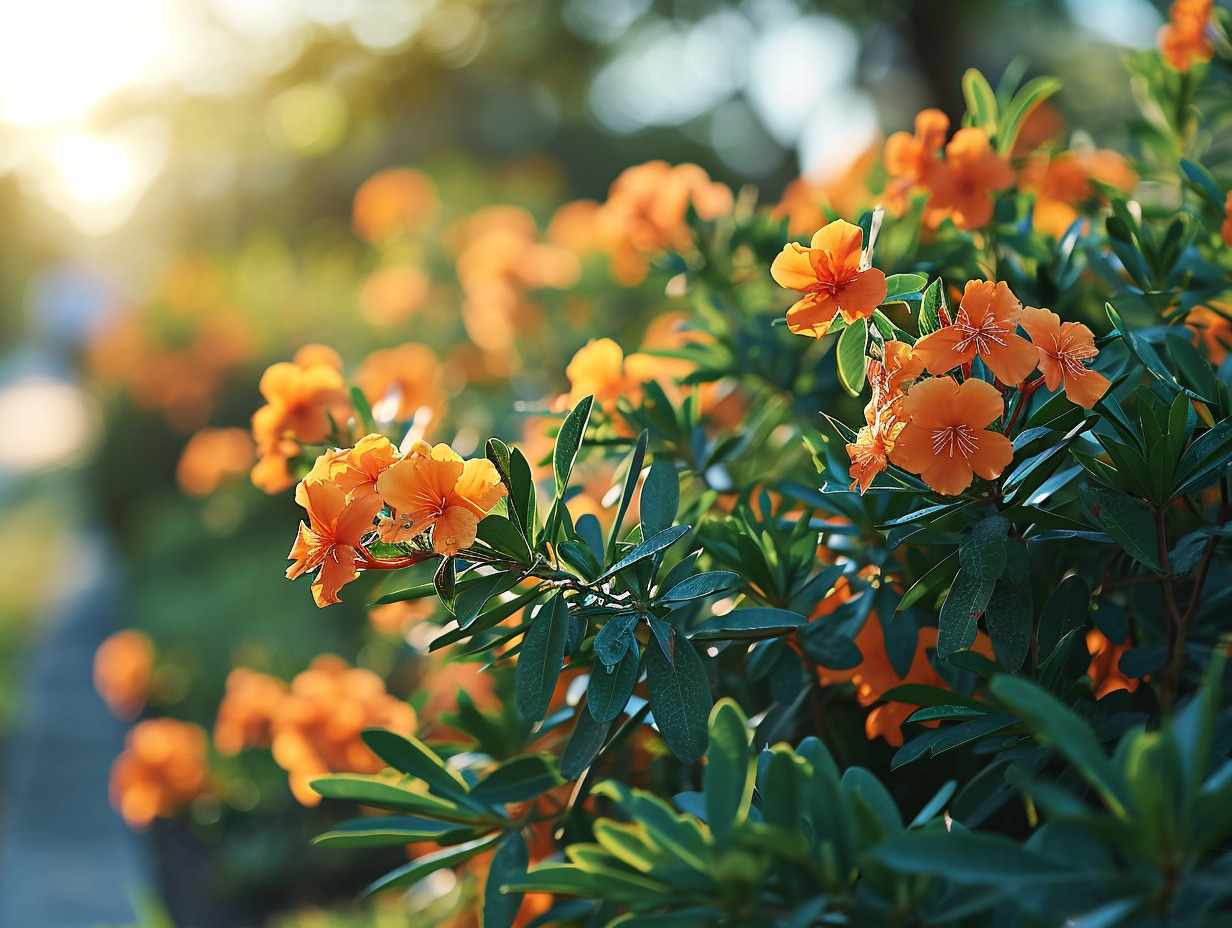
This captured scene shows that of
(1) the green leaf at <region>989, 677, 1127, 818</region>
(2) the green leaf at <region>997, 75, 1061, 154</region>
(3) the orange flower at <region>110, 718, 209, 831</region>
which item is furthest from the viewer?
(3) the orange flower at <region>110, 718, 209, 831</region>

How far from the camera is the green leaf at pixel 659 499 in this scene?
106 cm

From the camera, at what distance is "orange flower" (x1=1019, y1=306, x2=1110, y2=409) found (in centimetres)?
85

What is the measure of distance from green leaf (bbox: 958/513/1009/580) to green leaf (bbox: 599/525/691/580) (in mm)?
261

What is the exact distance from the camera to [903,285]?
0.99 meters

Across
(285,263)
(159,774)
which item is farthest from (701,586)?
(285,263)

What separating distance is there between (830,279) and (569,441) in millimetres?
309

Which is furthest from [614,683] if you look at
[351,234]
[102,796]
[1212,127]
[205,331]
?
[351,234]

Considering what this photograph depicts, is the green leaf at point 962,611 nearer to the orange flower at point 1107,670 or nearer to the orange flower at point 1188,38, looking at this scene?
the orange flower at point 1107,670

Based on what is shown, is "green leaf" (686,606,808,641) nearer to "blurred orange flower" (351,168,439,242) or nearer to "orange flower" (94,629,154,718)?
"orange flower" (94,629,154,718)

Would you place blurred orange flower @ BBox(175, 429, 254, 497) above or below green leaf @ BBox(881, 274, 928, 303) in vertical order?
below

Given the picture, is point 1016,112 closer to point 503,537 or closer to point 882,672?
point 882,672

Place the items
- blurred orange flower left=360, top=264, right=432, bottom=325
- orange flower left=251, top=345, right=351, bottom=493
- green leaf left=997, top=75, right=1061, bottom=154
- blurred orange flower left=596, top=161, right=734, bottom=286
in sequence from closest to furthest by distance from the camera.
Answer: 1. orange flower left=251, top=345, right=351, bottom=493
2. green leaf left=997, top=75, right=1061, bottom=154
3. blurred orange flower left=596, top=161, right=734, bottom=286
4. blurred orange flower left=360, top=264, right=432, bottom=325

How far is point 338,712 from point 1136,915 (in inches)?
63.4

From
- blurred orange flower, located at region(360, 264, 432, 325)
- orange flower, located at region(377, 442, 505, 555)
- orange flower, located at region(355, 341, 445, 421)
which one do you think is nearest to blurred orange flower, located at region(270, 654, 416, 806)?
orange flower, located at region(355, 341, 445, 421)
